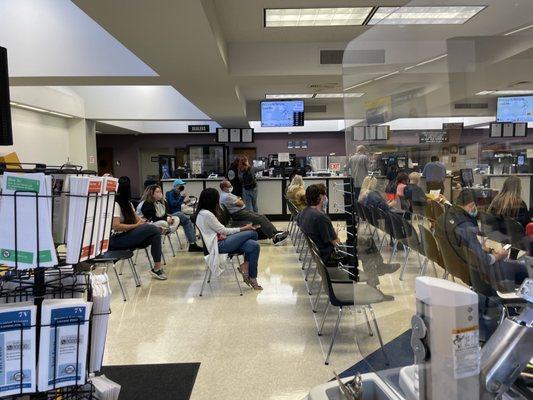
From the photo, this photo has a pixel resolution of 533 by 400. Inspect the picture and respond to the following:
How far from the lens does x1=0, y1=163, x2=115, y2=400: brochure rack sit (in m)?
1.29

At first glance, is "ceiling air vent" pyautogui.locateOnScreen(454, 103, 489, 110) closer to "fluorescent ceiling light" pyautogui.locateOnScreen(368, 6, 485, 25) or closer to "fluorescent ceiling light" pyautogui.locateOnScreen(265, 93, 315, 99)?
"fluorescent ceiling light" pyautogui.locateOnScreen(368, 6, 485, 25)

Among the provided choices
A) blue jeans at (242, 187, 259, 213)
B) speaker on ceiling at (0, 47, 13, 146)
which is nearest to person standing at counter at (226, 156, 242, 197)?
blue jeans at (242, 187, 259, 213)

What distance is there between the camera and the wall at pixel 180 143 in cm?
1421

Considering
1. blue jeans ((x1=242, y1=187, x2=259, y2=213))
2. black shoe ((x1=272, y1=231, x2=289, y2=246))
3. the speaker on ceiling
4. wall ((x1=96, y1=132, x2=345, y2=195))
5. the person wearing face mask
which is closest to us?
the speaker on ceiling

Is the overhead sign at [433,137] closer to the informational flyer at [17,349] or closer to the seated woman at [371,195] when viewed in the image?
the seated woman at [371,195]

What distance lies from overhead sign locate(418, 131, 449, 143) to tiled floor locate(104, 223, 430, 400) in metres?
1.01

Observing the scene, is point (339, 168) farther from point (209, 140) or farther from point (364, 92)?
point (364, 92)

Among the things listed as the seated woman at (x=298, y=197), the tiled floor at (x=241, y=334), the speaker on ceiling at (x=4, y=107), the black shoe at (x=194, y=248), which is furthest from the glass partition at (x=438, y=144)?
the black shoe at (x=194, y=248)

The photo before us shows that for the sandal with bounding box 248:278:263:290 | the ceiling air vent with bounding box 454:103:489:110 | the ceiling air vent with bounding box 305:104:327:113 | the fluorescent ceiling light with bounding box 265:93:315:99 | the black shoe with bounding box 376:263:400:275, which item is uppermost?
the fluorescent ceiling light with bounding box 265:93:315:99

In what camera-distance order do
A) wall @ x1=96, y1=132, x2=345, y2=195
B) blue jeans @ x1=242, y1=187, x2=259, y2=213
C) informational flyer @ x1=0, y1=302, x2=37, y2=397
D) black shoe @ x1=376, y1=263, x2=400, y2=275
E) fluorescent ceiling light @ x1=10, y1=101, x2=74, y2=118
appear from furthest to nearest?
wall @ x1=96, y1=132, x2=345, y2=195, blue jeans @ x1=242, y1=187, x2=259, y2=213, fluorescent ceiling light @ x1=10, y1=101, x2=74, y2=118, black shoe @ x1=376, y1=263, x2=400, y2=275, informational flyer @ x1=0, y1=302, x2=37, y2=397

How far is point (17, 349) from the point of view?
1.27 meters

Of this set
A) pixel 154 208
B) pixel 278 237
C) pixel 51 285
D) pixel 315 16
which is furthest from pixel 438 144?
pixel 154 208

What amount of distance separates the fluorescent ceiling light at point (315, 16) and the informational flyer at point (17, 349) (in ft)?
12.1

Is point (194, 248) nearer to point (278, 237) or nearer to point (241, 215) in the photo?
point (241, 215)
